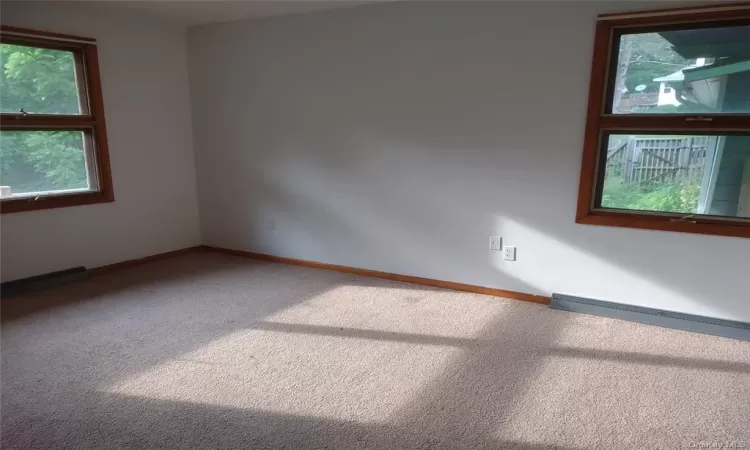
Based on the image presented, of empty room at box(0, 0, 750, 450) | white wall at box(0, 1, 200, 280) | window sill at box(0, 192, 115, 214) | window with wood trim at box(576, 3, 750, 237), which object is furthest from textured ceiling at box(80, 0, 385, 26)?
window with wood trim at box(576, 3, 750, 237)

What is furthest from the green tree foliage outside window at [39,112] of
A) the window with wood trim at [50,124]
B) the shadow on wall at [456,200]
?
the shadow on wall at [456,200]

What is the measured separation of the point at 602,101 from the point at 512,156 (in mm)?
614

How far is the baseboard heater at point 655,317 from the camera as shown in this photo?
2.66 m

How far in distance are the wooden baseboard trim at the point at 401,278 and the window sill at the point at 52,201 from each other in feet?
3.71

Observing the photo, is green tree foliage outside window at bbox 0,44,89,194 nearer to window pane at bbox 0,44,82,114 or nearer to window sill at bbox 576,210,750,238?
window pane at bbox 0,44,82,114

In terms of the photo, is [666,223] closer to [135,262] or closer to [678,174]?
[678,174]

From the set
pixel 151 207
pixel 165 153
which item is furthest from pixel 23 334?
pixel 165 153

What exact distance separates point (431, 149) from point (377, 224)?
742 millimetres

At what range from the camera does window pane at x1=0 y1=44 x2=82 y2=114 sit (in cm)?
319

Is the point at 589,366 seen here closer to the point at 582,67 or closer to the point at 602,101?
the point at 602,101

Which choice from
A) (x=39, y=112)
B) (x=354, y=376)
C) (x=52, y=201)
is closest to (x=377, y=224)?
(x=354, y=376)

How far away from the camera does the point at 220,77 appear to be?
412 cm

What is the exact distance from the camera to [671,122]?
2652 millimetres

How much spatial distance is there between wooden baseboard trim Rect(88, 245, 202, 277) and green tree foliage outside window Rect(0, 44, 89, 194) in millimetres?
702
